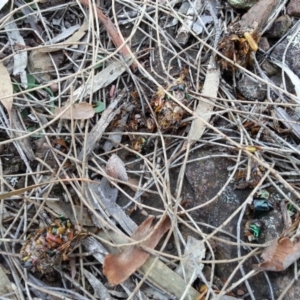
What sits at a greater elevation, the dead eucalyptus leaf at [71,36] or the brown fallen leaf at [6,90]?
the dead eucalyptus leaf at [71,36]

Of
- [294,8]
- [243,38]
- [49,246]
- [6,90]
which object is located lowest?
[49,246]

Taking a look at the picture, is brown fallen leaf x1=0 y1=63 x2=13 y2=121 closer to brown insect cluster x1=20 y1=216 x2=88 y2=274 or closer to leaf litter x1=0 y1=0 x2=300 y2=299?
leaf litter x1=0 y1=0 x2=300 y2=299

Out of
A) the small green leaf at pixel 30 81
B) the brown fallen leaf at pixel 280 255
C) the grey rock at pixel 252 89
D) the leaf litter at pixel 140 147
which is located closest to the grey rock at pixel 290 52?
the leaf litter at pixel 140 147

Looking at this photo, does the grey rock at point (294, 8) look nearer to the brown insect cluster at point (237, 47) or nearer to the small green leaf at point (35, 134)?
the brown insect cluster at point (237, 47)

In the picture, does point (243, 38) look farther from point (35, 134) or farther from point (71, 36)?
point (35, 134)

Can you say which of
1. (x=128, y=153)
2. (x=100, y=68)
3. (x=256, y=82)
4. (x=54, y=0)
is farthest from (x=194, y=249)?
(x=54, y=0)

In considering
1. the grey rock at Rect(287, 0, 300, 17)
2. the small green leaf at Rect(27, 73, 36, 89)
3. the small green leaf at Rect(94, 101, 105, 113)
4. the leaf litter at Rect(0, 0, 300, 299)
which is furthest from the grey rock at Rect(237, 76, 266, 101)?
the small green leaf at Rect(27, 73, 36, 89)

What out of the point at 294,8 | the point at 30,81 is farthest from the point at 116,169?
the point at 294,8
